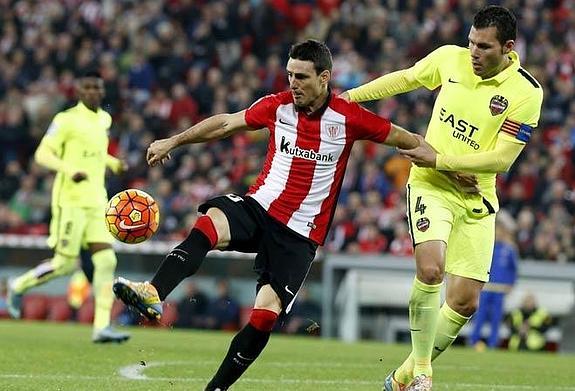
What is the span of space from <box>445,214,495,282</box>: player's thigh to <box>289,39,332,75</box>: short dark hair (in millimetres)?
1627

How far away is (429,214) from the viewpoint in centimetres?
891

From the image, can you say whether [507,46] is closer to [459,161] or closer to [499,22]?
[499,22]

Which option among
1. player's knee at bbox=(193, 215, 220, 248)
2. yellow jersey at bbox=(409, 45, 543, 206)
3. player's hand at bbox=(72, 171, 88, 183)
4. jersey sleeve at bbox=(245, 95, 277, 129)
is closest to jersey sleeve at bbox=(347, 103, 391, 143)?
jersey sleeve at bbox=(245, 95, 277, 129)

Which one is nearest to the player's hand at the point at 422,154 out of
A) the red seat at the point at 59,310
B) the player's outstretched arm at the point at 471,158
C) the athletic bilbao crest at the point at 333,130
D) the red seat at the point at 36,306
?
the player's outstretched arm at the point at 471,158

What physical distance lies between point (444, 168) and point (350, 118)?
77 centimetres

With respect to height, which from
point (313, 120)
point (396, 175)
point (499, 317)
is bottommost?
point (499, 317)

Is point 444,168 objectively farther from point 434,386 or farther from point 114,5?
point 114,5

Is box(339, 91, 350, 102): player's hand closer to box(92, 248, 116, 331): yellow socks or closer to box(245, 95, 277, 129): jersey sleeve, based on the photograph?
box(245, 95, 277, 129): jersey sleeve

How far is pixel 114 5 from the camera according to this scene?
91.1ft

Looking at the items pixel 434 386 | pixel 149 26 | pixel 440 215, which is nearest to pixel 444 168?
pixel 440 215

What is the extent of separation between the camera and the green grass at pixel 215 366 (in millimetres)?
9805

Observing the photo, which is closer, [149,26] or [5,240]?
[5,240]

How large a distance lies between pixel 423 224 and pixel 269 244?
3.83 feet

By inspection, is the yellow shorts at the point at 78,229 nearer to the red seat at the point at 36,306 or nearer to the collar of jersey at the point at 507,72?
the collar of jersey at the point at 507,72
